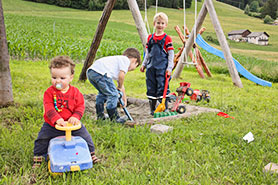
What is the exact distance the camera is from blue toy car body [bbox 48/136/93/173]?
2.14 m

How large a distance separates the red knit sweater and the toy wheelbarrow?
0.50ft

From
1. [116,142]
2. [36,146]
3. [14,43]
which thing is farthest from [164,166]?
[14,43]

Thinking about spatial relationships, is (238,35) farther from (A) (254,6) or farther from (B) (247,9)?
(B) (247,9)

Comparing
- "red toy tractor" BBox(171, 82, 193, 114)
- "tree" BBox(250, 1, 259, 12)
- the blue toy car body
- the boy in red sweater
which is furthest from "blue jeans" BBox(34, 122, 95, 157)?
"tree" BBox(250, 1, 259, 12)

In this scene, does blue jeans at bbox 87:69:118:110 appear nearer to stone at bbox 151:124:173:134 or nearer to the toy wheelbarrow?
stone at bbox 151:124:173:134

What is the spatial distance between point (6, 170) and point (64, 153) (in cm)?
55

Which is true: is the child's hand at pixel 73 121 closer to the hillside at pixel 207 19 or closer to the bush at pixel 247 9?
the hillside at pixel 207 19

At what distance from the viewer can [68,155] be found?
7.29 feet

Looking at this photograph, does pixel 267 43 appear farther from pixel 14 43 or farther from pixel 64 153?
pixel 64 153

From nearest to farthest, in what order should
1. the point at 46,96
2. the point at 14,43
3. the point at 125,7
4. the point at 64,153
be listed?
the point at 64,153, the point at 46,96, the point at 14,43, the point at 125,7

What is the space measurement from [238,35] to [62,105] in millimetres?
10542

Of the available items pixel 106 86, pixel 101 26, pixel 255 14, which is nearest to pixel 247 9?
pixel 255 14

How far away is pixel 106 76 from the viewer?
370 cm

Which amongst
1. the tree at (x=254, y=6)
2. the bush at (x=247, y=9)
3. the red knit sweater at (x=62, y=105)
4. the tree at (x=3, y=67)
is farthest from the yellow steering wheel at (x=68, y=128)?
the bush at (x=247, y=9)
